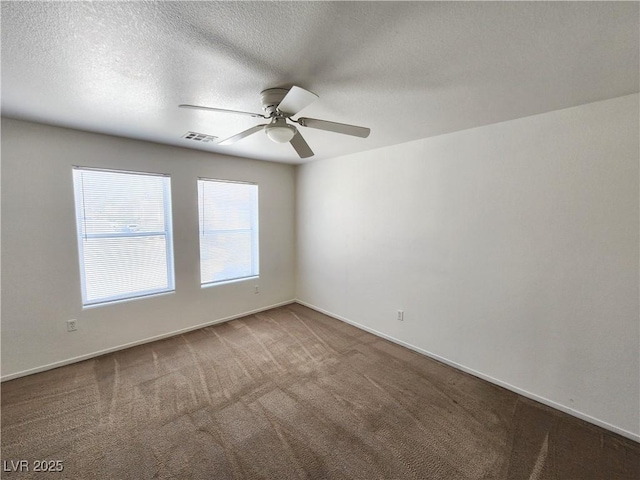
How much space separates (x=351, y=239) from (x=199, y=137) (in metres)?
2.26

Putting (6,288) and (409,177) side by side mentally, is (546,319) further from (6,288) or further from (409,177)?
(6,288)

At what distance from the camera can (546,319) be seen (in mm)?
2232

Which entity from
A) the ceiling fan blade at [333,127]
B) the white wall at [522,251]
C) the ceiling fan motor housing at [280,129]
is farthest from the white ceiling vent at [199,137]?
the white wall at [522,251]

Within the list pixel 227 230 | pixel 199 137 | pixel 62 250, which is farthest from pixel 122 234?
pixel 199 137

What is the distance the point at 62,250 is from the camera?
106 inches

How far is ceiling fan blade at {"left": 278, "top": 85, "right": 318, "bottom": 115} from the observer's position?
1.46m

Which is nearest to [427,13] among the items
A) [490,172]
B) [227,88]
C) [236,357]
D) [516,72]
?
[516,72]

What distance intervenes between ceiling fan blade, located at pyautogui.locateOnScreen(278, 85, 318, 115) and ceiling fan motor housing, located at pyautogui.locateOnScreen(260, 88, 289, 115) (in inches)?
6.1

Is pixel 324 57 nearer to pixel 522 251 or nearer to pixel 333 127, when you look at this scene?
pixel 333 127

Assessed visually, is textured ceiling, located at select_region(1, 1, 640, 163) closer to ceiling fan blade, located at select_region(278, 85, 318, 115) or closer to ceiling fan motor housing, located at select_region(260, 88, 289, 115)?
ceiling fan motor housing, located at select_region(260, 88, 289, 115)

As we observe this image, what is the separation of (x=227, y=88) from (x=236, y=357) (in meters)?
2.60

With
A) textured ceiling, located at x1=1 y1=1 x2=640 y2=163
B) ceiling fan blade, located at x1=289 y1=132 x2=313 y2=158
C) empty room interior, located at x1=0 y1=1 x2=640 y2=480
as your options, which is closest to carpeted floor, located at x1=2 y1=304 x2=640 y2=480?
empty room interior, located at x1=0 y1=1 x2=640 y2=480

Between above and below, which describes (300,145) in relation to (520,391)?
above

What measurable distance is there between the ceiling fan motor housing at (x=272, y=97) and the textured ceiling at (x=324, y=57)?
42mm
